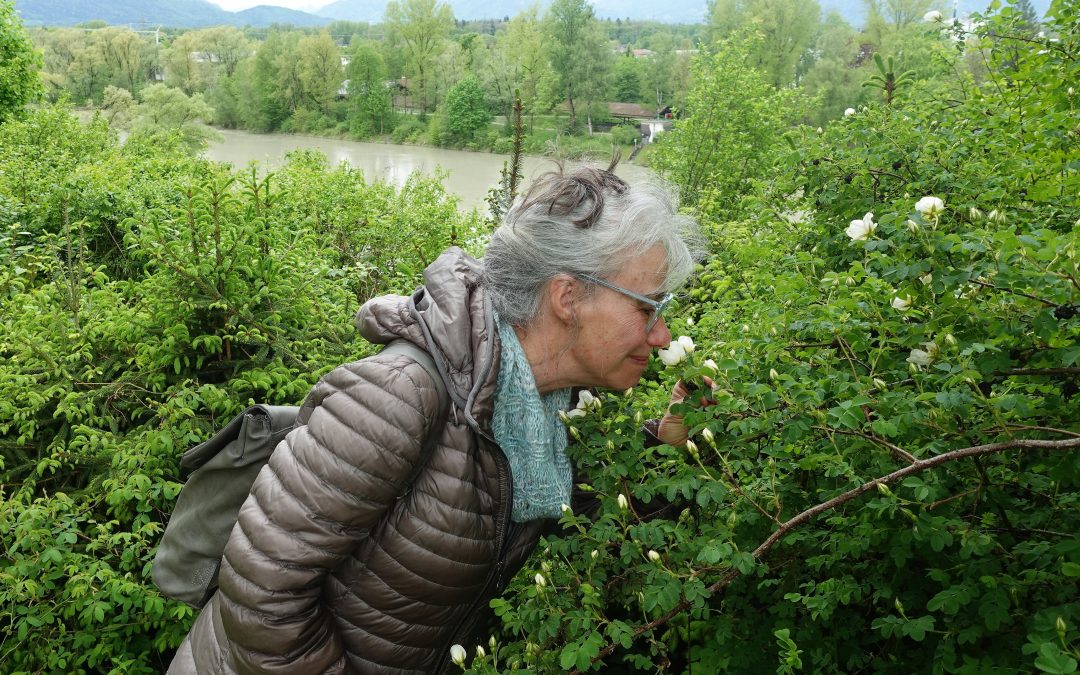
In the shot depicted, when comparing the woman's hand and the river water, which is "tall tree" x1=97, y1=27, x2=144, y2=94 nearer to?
A: the river water

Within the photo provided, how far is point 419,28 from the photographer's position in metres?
62.6

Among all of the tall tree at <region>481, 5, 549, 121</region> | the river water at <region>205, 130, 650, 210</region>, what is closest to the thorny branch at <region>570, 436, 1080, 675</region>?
the river water at <region>205, 130, 650, 210</region>

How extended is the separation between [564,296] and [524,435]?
13.3 inches

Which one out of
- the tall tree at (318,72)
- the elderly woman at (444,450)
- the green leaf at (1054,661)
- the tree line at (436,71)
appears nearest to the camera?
the green leaf at (1054,661)

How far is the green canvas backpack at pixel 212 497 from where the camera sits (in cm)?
203

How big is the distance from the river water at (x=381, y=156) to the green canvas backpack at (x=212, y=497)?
66.3ft

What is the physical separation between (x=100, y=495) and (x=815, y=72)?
48.1m

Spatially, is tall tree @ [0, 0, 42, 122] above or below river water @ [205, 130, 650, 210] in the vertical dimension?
above

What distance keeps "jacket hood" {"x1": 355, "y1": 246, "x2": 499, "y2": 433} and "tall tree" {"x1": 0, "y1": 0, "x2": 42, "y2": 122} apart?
2264 cm

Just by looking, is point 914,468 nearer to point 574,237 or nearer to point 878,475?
point 878,475

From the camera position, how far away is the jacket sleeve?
1.67 metres

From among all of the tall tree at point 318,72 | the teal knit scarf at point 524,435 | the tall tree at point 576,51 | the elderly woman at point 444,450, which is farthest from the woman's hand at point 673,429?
the tall tree at point 318,72

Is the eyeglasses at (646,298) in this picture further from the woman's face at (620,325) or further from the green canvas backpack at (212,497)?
the green canvas backpack at (212,497)

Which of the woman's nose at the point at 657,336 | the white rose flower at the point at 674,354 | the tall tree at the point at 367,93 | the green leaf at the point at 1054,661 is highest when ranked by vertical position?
the white rose flower at the point at 674,354
